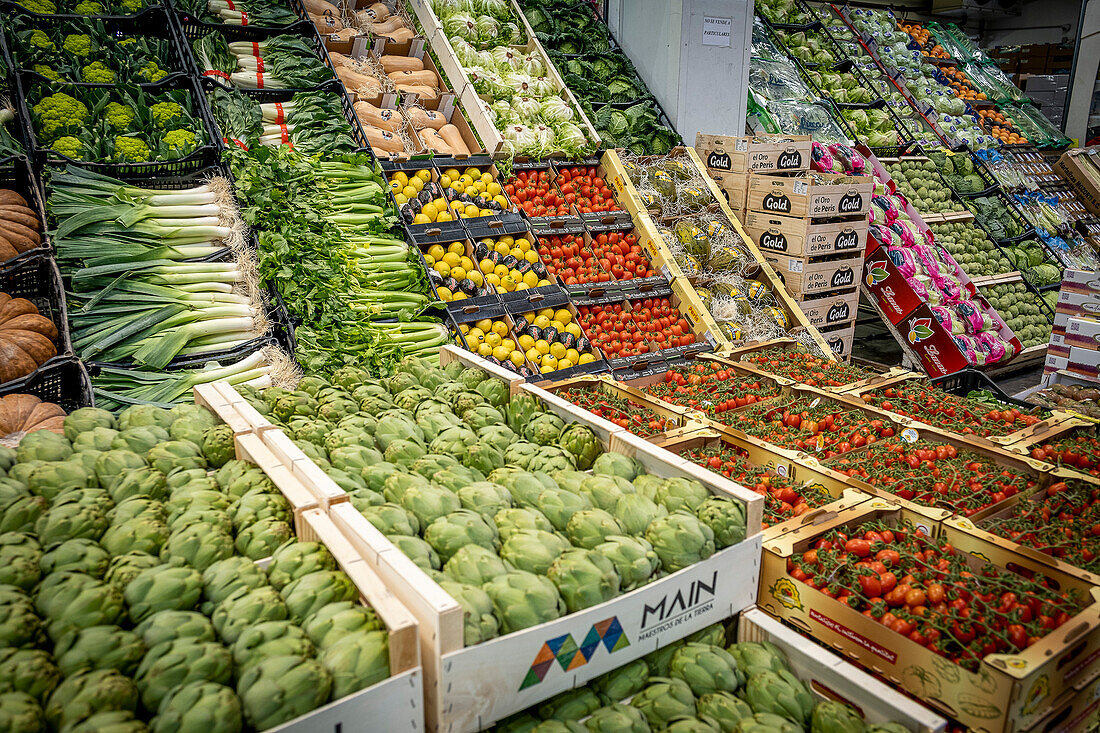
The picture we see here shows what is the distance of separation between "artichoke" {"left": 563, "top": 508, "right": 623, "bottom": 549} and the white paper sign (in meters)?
5.30

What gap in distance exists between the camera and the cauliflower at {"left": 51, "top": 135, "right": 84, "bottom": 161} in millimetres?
3621

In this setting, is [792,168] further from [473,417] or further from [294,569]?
[294,569]

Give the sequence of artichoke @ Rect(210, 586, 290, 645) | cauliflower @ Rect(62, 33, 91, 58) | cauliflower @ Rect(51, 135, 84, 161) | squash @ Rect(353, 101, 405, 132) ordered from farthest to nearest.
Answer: squash @ Rect(353, 101, 405, 132), cauliflower @ Rect(62, 33, 91, 58), cauliflower @ Rect(51, 135, 84, 161), artichoke @ Rect(210, 586, 290, 645)

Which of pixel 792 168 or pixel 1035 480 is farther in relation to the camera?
pixel 792 168

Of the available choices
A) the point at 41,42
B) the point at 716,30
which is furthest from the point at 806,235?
the point at 41,42

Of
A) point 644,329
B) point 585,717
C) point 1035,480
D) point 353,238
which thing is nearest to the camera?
point 585,717

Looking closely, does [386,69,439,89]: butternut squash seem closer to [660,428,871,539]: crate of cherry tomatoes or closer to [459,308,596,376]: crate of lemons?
[459,308,596,376]: crate of lemons

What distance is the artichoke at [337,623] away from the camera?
1.41 meters

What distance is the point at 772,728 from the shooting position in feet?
5.17

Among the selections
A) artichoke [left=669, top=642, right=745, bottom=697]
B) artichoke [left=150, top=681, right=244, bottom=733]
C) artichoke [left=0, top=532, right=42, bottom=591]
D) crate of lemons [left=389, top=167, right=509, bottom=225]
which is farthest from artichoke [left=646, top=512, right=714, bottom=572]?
crate of lemons [left=389, top=167, right=509, bottom=225]

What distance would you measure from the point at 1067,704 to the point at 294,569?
208cm

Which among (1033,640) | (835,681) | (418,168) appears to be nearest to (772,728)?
(835,681)

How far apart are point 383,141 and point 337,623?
4.07 m

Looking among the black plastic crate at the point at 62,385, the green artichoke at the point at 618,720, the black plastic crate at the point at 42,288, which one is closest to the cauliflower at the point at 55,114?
the black plastic crate at the point at 42,288
